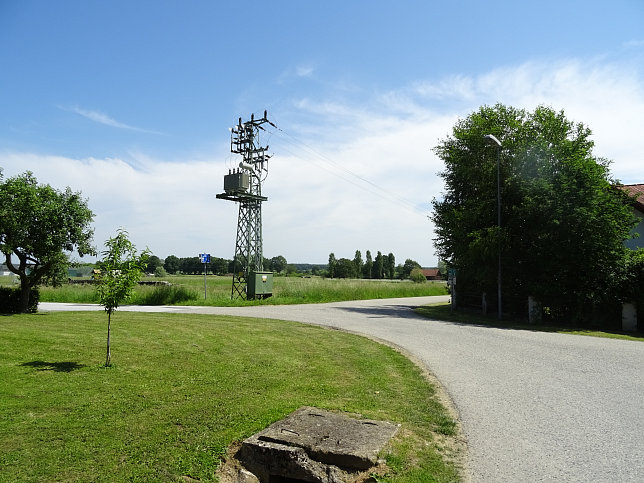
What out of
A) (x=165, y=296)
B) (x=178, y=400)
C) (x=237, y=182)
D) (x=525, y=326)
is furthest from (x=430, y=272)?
(x=178, y=400)

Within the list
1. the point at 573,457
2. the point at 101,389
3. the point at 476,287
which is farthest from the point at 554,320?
the point at 101,389

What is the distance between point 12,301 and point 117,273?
13145mm

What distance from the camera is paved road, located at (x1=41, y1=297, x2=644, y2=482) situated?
4.31 metres

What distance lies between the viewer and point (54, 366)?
7.96m

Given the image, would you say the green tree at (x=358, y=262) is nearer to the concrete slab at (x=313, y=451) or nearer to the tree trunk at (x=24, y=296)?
the tree trunk at (x=24, y=296)

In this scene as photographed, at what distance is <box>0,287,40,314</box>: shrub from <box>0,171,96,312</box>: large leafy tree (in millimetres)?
296

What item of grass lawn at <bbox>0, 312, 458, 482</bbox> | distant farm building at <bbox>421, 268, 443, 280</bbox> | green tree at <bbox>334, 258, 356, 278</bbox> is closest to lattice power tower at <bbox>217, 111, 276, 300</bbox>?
grass lawn at <bbox>0, 312, 458, 482</bbox>

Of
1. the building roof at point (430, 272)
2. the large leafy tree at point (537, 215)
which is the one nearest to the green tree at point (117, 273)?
the large leafy tree at point (537, 215)

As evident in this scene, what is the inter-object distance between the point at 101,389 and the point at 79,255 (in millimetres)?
13723

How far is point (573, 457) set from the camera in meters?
4.46

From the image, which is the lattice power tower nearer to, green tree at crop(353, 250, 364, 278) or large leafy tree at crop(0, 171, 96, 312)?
large leafy tree at crop(0, 171, 96, 312)

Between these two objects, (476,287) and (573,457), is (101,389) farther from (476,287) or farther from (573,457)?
(476,287)

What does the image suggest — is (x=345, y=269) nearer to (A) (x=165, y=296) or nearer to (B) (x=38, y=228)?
(A) (x=165, y=296)

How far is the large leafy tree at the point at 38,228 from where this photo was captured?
658 inches
